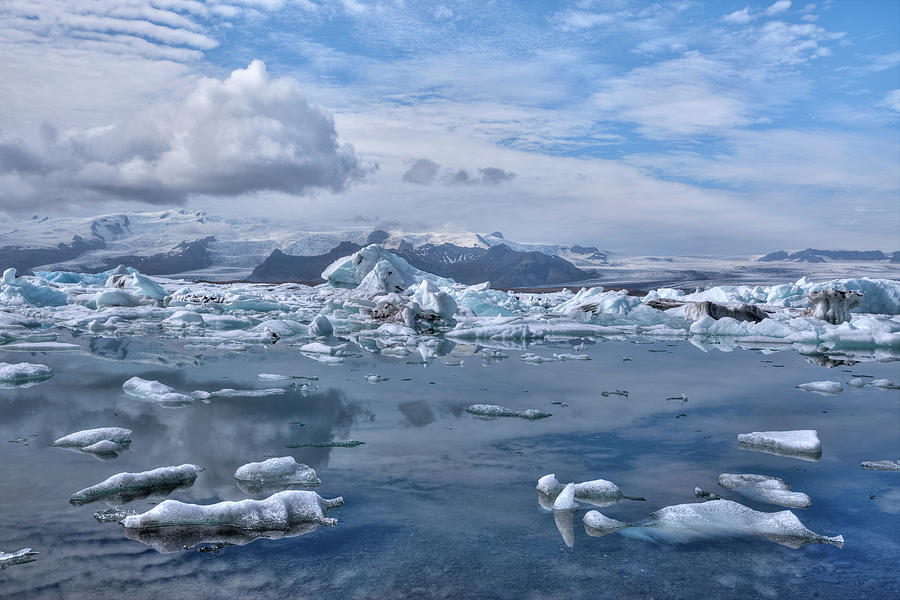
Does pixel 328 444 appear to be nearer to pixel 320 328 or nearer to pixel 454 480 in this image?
pixel 454 480

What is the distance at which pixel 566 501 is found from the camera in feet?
11.1

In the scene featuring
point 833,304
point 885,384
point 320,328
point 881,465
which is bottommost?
point 885,384

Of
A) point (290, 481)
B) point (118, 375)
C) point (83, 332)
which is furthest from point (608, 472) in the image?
point (83, 332)

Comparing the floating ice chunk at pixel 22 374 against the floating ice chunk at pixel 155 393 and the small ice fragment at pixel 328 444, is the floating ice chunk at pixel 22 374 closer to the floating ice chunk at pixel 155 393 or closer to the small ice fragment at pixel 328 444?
the floating ice chunk at pixel 155 393

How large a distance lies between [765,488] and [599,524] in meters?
1.35

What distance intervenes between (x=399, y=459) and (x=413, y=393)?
261cm

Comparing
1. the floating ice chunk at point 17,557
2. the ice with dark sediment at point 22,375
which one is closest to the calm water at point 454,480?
the floating ice chunk at point 17,557

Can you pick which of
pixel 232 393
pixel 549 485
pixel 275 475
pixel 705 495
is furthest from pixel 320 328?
pixel 705 495

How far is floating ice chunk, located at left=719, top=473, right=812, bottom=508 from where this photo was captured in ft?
11.5

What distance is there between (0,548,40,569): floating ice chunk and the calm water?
48 millimetres

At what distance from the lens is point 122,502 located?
338cm

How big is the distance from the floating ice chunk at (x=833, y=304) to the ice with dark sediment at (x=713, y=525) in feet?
54.0

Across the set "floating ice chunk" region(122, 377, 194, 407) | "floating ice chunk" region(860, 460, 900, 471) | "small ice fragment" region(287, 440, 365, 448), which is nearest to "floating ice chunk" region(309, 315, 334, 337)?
"floating ice chunk" region(122, 377, 194, 407)

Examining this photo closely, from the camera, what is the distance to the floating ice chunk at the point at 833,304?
17031mm
